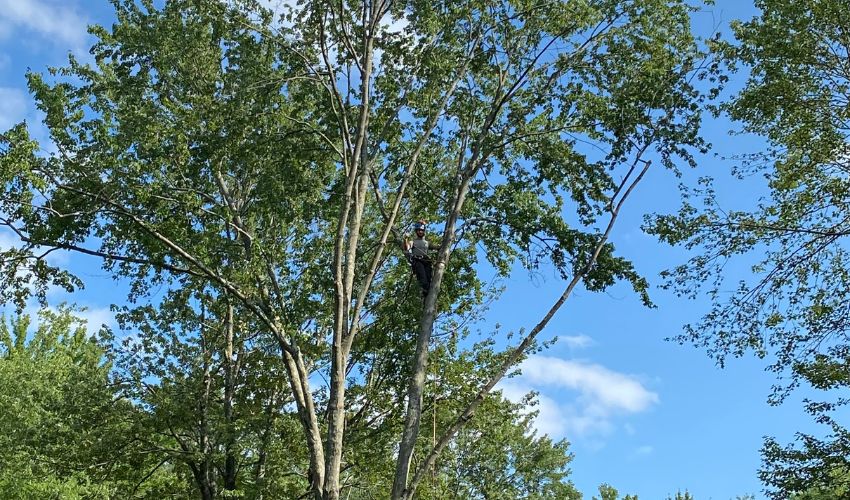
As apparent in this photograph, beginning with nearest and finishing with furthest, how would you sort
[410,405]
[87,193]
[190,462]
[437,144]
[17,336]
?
1. [410,405]
2. [87,193]
3. [437,144]
4. [190,462]
5. [17,336]

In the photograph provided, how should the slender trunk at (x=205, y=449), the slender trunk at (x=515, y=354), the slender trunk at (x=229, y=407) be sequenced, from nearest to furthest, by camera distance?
the slender trunk at (x=515, y=354) < the slender trunk at (x=229, y=407) < the slender trunk at (x=205, y=449)

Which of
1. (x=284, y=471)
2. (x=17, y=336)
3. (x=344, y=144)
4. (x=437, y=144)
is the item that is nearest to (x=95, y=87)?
(x=344, y=144)

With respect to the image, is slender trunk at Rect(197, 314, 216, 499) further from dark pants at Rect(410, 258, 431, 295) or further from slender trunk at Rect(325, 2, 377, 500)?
dark pants at Rect(410, 258, 431, 295)

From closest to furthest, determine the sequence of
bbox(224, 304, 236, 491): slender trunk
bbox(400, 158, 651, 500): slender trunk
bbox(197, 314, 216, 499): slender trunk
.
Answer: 1. bbox(400, 158, 651, 500): slender trunk
2. bbox(224, 304, 236, 491): slender trunk
3. bbox(197, 314, 216, 499): slender trunk

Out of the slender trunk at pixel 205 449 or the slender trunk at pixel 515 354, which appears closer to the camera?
the slender trunk at pixel 515 354

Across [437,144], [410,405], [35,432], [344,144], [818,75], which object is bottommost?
[410,405]

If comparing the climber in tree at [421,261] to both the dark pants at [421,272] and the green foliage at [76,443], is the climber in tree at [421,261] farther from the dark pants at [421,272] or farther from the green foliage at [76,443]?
the green foliage at [76,443]

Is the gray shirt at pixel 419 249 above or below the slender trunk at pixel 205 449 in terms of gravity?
above

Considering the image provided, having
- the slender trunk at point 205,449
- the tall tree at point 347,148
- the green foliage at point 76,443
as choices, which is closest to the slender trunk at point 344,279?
the tall tree at point 347,148

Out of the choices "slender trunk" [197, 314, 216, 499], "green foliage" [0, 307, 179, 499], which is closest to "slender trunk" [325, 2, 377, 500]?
"slender trunk" [197, 314, 216, 499]

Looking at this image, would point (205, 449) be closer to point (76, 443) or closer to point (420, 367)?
point (76, 443)

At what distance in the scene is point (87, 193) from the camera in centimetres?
896

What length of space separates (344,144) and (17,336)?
1887 centimetres

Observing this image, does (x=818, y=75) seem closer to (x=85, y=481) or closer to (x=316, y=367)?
(x=316, y=367)
